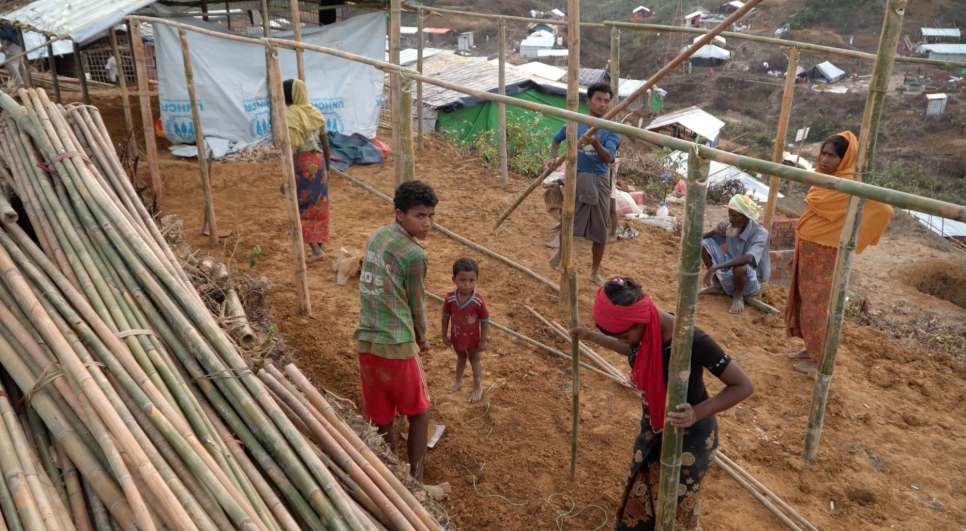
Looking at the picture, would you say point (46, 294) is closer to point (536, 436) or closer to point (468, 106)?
point (536, 436)

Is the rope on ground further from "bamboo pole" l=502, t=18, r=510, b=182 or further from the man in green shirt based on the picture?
"bamboo pole" l=502, t=18, r=510, b=182

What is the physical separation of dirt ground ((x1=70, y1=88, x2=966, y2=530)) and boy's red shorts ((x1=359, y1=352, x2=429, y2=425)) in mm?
568

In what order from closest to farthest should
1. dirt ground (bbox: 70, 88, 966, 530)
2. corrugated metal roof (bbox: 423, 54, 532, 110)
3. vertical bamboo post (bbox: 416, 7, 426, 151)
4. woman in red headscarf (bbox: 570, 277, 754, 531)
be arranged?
woman in red headscarf (bbox: 570, 277, 754, 531) < dirt ground (bbox: 70, 88, 966, 530) < vertical bamboo post (bbox: 416, 7, 426, 151) < corrugated metal roof (bbox: 423, 54, 532, 110)

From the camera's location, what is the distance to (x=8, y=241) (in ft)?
8.82

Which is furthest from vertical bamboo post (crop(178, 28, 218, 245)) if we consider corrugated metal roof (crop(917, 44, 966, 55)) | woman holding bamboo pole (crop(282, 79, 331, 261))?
corrugated metal roof (crop(917, 44, 966, 55))

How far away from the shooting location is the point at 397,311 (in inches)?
117

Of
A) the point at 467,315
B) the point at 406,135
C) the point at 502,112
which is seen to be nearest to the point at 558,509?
the point at 467,315

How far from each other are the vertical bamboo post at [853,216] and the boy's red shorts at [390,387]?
2.01 m

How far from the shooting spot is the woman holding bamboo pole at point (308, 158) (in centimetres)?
525

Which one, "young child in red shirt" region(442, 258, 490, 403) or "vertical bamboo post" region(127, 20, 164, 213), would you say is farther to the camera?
"vertical bamboo post" region(127, 20, 164, 213)

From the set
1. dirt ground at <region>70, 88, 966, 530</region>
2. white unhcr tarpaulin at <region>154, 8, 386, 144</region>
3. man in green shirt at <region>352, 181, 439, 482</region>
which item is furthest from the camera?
white unhcr tarpaulin at <region>154, 8, 386, 144</region>

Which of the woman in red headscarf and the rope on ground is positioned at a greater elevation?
the woman in red headscarf

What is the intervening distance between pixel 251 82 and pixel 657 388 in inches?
314

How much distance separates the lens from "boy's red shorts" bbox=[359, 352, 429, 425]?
3.09 m
